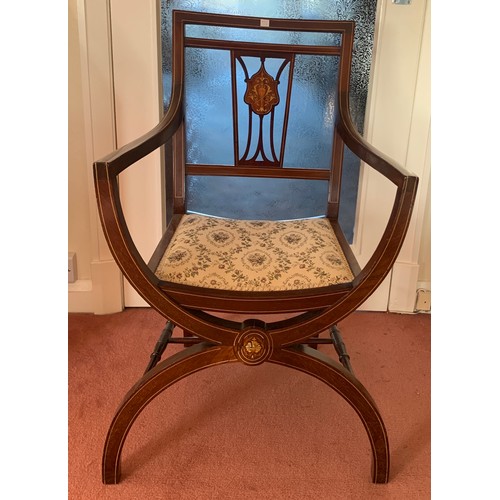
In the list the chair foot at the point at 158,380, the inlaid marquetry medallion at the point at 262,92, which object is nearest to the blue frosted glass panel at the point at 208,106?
the inlaid marquetry medallion at the point at 262,92

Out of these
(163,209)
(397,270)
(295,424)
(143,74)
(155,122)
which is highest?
(143,74)

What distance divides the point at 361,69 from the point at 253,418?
1.03 meters

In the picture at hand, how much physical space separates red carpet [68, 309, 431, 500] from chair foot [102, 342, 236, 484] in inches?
3.8

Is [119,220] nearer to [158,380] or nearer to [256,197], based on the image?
[158,380]

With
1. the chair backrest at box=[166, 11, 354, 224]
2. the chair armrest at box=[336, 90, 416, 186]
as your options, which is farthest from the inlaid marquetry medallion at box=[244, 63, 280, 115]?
→ the chair armrest at box=[336, 90, 416, 186]

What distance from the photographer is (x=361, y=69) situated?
1604mm

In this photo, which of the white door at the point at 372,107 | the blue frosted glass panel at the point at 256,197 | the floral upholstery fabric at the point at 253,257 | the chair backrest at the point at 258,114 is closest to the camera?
the floral upholstery fabric at the point at 253,257

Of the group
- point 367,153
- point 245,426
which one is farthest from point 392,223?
point 245,426

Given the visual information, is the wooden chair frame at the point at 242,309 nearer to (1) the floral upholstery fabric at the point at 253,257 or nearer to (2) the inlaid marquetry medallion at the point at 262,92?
(1) the floral upholstery fabric at the point at 253,257

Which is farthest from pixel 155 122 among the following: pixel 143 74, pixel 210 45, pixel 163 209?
pixel 210 45

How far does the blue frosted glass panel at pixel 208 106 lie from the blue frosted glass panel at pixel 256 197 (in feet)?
0.28

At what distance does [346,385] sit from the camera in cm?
108

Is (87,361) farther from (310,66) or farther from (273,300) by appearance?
(310,66)

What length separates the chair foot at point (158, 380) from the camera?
105 cm
